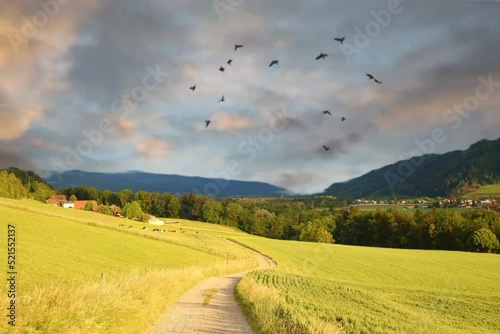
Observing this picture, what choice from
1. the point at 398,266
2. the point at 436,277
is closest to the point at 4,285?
the point at 436,277

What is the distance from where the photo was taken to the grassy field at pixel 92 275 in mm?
11258

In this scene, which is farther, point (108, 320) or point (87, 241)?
point (87, 241)

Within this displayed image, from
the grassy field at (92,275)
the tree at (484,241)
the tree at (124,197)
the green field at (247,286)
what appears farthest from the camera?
the tree at (124,197)

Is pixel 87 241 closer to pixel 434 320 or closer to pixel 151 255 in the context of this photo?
pixel 151 255

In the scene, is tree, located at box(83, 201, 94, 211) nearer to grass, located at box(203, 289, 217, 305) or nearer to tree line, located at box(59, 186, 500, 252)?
tree line, located at box(59, 186, 500, 252)

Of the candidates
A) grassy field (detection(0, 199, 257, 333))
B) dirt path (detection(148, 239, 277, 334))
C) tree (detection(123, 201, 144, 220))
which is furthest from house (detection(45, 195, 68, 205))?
dirt path (detection(148, 239, 277, 334))

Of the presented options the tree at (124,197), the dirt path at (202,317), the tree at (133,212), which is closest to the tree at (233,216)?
the tree at (133,212)

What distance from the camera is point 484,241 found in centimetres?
9344

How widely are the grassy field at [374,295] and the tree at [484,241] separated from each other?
2813 cm

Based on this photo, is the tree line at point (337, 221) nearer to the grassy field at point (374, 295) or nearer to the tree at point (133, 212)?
the tree at point (133, 212)

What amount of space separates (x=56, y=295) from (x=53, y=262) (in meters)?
20.7

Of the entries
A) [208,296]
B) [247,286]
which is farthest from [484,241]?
[208,296]

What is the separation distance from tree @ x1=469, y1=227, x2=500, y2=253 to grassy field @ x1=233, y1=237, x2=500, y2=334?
28.1 metres

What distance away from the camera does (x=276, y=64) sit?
66.2 feet
